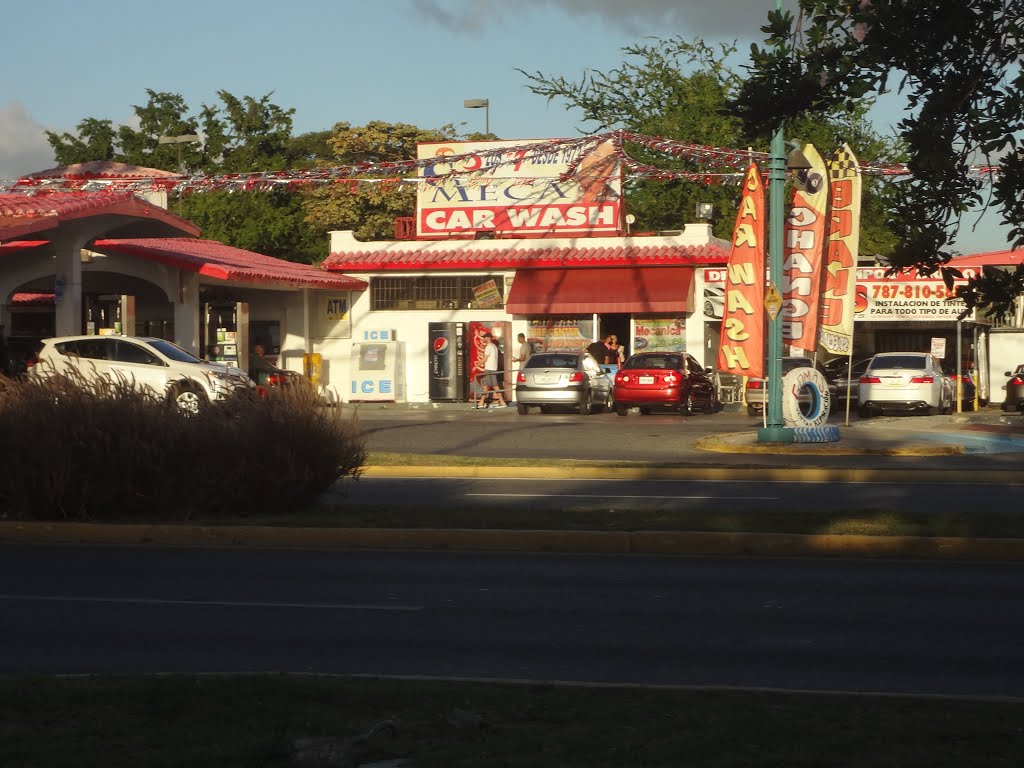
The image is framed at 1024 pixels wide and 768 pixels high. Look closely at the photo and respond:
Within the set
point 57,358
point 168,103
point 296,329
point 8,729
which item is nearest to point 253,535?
point 8,729

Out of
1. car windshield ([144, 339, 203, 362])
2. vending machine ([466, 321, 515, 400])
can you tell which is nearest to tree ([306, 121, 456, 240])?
vending machine ([466, 321, 515, 400])

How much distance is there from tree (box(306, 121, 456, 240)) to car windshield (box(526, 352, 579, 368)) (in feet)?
90.6

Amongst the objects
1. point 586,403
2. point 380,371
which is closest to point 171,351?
point 586,403

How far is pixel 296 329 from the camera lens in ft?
130

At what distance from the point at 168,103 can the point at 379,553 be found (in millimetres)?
57275

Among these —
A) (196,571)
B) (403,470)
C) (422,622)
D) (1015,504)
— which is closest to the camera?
(422,622)

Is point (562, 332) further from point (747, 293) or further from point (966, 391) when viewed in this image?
point (747, 293)

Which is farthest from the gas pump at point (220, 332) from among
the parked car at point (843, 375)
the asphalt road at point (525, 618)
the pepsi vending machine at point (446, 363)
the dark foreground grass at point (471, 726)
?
the dark foreground grass at point (471, 726)

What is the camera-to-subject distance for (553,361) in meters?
33.8

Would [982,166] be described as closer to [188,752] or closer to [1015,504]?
[188,752]

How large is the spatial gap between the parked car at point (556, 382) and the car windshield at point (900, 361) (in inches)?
247

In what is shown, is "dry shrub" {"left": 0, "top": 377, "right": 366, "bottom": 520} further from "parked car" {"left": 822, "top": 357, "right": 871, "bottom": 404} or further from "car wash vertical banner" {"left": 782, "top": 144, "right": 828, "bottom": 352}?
"parked car" {"left": 822, "top": 357, "right": 871, "bottom": 404}

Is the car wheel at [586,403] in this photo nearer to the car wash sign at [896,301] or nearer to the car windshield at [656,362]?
the car windshield at [656,362]

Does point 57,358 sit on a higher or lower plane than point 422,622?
higher
